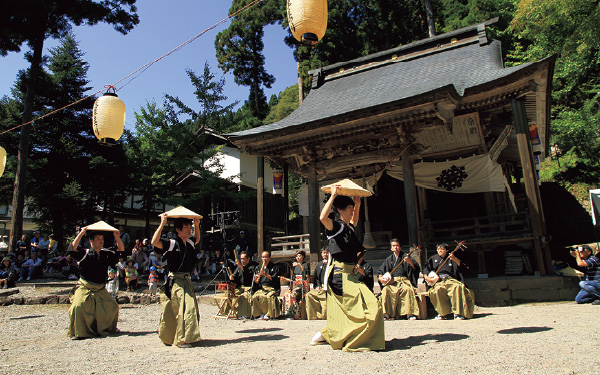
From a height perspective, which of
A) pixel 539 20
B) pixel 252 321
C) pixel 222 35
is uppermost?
pixel 222 35

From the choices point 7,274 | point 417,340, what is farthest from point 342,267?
point 7,274

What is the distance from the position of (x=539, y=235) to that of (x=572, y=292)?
1.24 meters

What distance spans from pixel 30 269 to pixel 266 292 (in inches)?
398

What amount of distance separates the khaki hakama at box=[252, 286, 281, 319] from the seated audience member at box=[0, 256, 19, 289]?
8.79 m

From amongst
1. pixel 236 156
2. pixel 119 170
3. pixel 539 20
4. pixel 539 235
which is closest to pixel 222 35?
pixel 236 156

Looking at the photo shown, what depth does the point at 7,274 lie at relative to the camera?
38.0 feet

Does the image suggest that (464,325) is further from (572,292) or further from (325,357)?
(572,292)

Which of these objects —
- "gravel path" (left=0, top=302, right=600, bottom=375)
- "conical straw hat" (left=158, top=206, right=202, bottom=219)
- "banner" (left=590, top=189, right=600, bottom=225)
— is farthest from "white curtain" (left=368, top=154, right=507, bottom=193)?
"conical straw hat" (left=158, top=206, right=202, bottom=219)

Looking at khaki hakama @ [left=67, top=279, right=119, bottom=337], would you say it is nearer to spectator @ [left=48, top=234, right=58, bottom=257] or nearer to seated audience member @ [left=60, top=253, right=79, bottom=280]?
seated audience member @ [left=60, top=253, right=79, bottom=280]

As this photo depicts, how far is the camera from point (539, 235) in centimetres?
786

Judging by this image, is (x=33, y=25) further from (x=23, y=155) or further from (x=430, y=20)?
(x=430, y=20)

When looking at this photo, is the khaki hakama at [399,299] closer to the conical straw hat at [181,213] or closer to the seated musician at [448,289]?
the seated musician at [448,289]

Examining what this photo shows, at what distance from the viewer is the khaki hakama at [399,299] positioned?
21.6 ft

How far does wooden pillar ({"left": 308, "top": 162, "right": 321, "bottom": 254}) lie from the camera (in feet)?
32.8
